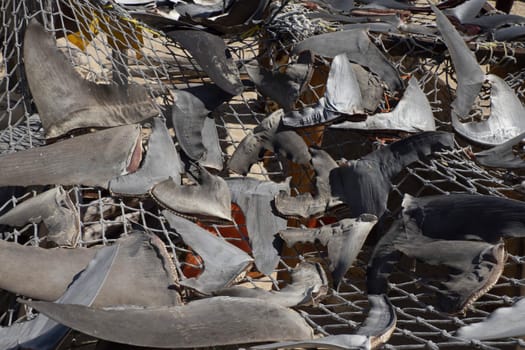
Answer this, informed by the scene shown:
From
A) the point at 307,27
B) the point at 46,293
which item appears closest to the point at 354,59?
the point at 307,27

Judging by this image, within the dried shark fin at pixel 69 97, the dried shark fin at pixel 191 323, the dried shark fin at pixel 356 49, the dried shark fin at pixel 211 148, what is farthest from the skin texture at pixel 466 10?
the dried shark fin at pixel 191 323

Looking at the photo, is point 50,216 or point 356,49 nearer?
point 50,216

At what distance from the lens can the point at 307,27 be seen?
1.58 meters

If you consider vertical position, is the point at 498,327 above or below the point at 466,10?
below

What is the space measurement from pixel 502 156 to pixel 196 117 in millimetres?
591

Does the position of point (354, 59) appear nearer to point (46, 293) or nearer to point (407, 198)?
point (407, 198)

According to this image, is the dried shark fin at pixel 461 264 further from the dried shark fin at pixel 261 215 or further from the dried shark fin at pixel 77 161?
the dried shark fin at pixel 77 161

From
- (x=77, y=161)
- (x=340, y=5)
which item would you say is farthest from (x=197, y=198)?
(x=340, y=5)

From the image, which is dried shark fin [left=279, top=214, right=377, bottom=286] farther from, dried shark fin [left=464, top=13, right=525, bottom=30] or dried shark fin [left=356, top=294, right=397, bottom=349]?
dried shark fin [left=464, top=13, right=525, bottom=30]

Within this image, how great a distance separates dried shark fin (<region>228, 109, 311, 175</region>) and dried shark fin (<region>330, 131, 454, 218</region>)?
10 centimetres

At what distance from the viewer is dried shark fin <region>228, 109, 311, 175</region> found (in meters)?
1.20

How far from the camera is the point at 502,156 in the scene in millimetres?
1191

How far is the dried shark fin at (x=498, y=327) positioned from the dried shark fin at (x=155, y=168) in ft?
1.74

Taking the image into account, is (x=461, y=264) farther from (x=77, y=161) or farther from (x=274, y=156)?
(x=77, y=161)
